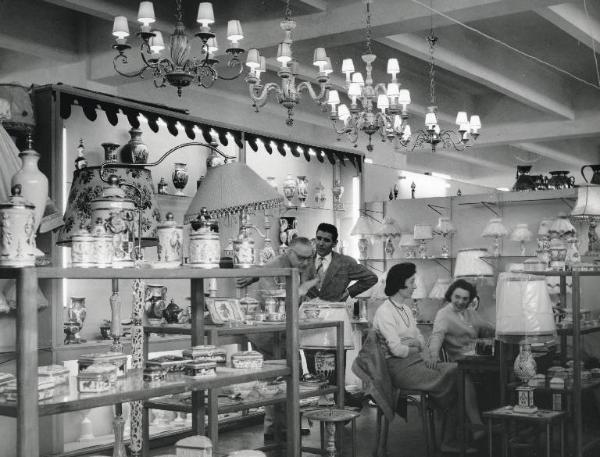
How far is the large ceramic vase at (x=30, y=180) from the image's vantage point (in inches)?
108

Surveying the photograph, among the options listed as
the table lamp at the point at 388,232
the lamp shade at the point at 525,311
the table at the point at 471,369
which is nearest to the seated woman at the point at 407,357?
the table at the point at 471,369

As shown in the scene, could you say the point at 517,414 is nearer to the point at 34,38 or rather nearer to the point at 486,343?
the point at 486,343

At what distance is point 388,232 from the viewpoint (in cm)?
979

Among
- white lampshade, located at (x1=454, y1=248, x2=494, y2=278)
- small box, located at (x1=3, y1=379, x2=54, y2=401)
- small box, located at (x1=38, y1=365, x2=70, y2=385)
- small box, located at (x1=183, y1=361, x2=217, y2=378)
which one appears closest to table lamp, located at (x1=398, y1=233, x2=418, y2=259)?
white lampshade, located at (x1=454, y1=248, x2=494, y2=278)

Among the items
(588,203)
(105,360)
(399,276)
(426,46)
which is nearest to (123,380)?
(105,360)

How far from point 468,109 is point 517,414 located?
7.65 metres

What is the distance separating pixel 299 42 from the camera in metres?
7.48

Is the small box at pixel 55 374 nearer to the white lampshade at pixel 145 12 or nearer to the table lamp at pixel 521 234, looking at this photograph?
the white lampshade at pixel 145 12

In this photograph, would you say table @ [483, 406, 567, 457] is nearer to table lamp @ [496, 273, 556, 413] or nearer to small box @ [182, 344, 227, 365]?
table lamp @ [496, 273, 556, 413]

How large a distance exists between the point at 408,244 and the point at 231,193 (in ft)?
20.8

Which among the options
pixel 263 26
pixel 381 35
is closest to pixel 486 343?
pixel 381 35

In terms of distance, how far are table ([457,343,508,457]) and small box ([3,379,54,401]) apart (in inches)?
141

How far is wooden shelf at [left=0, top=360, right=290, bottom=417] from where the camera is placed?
2.70 m

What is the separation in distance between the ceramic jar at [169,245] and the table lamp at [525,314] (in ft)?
8.50
